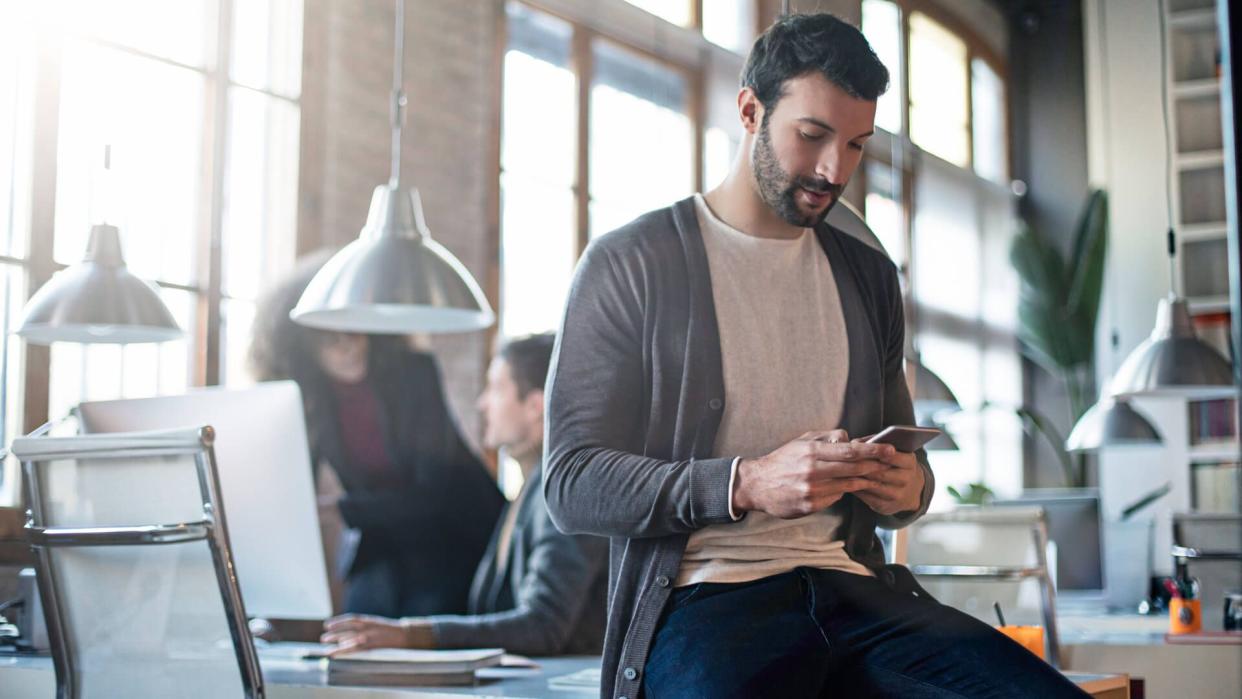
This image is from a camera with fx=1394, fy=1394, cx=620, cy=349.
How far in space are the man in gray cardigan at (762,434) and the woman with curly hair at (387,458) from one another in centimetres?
231

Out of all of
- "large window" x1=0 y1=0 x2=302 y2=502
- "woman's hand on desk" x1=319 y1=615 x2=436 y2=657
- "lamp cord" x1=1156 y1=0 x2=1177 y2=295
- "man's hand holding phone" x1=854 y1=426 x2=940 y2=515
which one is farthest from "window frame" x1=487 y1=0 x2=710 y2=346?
"man's hand holding phone" x1=854 y1=426 x2=940 y2=515

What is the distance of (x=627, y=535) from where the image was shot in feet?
4.75

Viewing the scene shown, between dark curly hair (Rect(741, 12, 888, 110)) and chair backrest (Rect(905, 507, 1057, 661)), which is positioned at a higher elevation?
dark curly hair (Rect(741, 12, 888, 110))

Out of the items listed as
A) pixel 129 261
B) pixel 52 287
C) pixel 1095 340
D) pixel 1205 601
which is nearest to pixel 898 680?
pixel 52 287

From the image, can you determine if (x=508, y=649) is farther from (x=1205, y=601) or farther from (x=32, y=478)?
(x=1205, y=601)

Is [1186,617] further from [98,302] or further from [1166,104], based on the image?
[98,302]

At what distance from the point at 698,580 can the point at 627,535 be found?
9cm

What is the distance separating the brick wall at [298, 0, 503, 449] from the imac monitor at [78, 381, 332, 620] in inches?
121

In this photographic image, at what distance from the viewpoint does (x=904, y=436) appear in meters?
1.35

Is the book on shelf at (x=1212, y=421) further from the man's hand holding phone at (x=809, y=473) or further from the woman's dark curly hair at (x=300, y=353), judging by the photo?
the man's hand holding phone at (x=809, y=473)

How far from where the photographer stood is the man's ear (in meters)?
1.58

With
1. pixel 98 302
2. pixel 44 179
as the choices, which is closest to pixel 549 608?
pixel 98 302

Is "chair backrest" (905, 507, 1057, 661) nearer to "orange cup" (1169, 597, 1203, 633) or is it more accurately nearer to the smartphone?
"orange cup" (1169, 597, 1203, 633)

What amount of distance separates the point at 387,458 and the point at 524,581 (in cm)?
167
